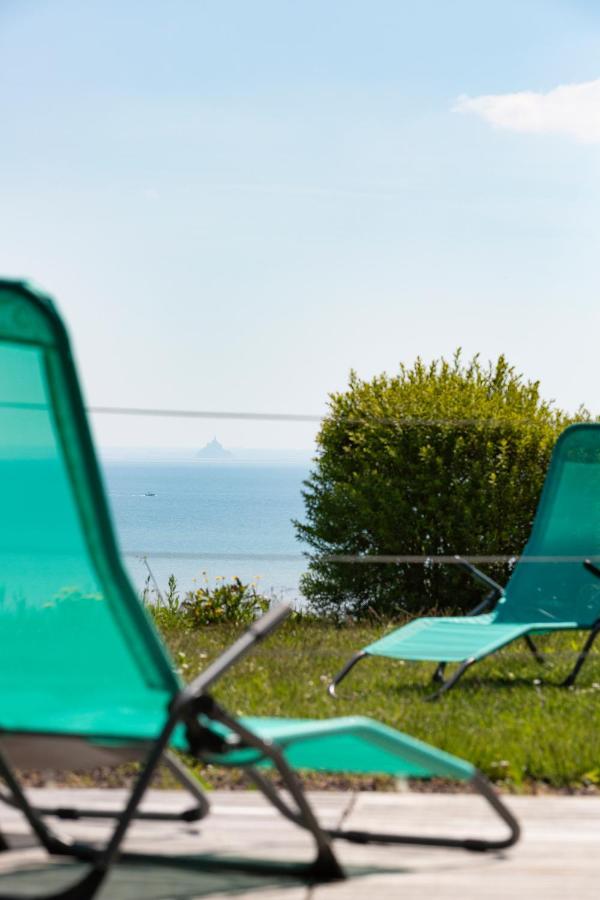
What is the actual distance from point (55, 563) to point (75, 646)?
0.15 meters

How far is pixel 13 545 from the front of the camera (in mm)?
2166

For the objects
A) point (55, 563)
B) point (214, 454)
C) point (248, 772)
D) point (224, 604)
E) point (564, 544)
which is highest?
point (55, 563)

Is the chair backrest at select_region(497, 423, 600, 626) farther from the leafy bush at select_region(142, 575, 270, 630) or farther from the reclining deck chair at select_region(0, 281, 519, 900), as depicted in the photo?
the reclining deck chair at select_region(0, 281, 519, 900)

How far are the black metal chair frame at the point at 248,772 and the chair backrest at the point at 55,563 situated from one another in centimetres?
9

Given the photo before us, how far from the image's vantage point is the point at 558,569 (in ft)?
17.4

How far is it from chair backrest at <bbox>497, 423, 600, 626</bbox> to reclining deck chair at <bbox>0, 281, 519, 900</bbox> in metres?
3.05

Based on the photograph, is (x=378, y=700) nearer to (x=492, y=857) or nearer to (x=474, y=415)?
(x=492, y=857)

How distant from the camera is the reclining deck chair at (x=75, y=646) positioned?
79.6 inches

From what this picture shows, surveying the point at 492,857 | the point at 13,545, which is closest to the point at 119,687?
the point at 13,545

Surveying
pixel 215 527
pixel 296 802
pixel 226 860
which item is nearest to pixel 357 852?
pixel 226 860

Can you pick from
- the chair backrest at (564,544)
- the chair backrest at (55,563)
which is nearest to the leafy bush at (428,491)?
the chair backrest at (564,544)

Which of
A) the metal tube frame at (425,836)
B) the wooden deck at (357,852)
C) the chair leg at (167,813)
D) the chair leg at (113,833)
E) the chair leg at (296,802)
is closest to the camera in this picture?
the chair leg at (113,833)

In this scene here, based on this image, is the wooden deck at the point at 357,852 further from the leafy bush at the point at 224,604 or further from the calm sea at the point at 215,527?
the leafy bush at the point at 224,604

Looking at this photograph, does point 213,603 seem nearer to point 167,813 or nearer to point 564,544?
point 564,544
